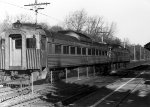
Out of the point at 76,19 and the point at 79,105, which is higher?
the point at 76,19

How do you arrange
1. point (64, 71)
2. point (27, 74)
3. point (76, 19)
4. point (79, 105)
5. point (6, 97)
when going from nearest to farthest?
1. point (79, 105)
2. point (6, 97)
3. point (27, 74)
4. point (64, 71)
5. point (76, 19)

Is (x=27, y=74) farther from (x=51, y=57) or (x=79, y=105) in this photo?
(x=79, y=105)

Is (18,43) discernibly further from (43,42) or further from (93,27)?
(93,27)

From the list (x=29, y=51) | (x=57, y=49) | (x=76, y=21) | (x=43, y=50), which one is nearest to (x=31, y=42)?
(x=29, y=51)

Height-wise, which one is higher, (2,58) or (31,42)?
(31,42)

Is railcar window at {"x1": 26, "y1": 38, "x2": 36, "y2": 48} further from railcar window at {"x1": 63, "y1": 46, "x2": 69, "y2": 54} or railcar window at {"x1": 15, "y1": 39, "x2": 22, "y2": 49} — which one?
railcar window at {"x1": 63, "y1": 46, "x2": 69, "y2": 54}

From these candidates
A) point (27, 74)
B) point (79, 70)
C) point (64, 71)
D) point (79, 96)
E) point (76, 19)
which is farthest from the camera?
point (76, 19)

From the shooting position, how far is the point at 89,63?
Result: 25047mm

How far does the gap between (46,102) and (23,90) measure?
319cm

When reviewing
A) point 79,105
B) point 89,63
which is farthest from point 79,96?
point 89,63

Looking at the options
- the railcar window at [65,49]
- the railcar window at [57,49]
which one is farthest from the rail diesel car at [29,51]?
the railcar window at [65,49]

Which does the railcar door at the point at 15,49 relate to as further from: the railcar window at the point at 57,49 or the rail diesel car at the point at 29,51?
the railcar window at the point at 57,49

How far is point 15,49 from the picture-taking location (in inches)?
615

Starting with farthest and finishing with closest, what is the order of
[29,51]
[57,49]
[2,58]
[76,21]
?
1. [76,21]
2. [57,49]
3. [2,58]
4. [29,51]
